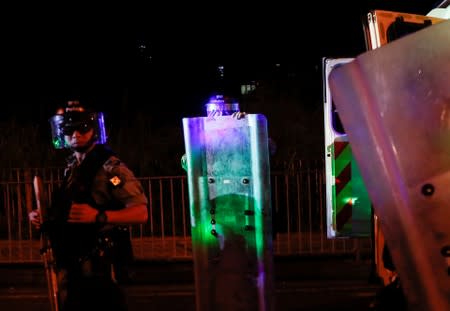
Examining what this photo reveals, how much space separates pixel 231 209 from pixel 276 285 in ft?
10.2

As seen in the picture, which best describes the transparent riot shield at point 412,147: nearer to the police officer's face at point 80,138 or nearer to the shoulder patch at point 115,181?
the shoulder patch at point 115,181

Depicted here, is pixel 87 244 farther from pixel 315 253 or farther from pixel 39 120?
pixel 39 120

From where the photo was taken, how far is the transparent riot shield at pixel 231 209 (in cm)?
417

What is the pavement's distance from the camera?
20.5ft

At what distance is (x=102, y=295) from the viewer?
3.27 m

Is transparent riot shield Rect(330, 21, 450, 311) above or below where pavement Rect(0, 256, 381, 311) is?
above

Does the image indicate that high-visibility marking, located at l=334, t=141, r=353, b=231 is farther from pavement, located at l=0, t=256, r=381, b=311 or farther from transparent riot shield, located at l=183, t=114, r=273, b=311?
pavement, located at l=0, t=256, r=381, b=311

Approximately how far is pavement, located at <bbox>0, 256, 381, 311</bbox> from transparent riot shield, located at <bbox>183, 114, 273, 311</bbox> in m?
1.85

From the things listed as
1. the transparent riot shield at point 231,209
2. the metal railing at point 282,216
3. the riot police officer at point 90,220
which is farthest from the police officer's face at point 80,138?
the metal railing at point 282,216

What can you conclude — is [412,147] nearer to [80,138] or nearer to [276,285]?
[80,138]

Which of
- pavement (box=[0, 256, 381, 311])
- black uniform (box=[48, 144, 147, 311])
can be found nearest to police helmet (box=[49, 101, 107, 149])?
black uniform (box=[48, 144, 147, 311])

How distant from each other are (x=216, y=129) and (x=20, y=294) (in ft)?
13.6

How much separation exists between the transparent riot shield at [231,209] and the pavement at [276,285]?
6.07 feet

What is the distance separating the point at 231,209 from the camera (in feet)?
13.9
